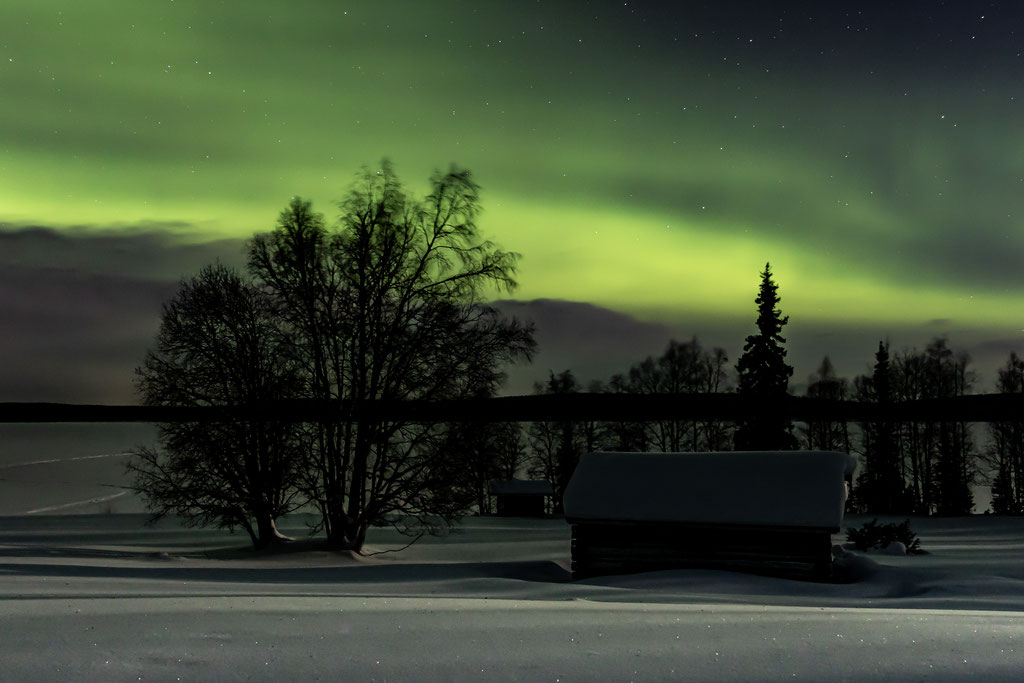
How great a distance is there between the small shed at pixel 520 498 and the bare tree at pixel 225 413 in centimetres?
2664

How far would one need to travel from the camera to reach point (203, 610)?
8648 mm

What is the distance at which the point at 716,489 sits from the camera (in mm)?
21641

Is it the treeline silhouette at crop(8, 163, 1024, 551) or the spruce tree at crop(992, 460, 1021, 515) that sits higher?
the treeline silhouette at crop(8, 163, 1024, 551)

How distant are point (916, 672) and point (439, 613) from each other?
475 centimetres

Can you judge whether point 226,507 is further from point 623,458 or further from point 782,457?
point 782,457

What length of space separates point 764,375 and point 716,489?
2875cm

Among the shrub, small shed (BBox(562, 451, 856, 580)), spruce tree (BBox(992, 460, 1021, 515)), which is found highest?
small shed (BBox(562, 451, 856, 580))

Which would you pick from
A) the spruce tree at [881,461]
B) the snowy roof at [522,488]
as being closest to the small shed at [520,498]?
the snowy roof at [522,488]

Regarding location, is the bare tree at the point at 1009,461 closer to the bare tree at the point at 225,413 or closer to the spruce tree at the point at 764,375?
the spruce tree at the point at 764,375

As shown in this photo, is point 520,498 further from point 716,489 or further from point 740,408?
point 716,489

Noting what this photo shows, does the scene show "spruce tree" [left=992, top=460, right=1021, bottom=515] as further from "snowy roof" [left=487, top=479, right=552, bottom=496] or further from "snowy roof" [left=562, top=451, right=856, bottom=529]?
"snowy roof" [left=562, top=451, right=856, bottom=529]

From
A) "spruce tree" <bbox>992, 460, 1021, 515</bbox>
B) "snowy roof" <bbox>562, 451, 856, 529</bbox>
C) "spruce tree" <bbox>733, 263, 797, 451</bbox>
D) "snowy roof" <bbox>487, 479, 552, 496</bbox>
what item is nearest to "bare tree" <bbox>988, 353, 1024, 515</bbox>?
"spruce tree" <bbox>992, 460, 1021, 515</bbox>

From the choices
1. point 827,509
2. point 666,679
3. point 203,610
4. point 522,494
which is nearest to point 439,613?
point 203,610

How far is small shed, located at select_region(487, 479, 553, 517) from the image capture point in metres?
51.2
